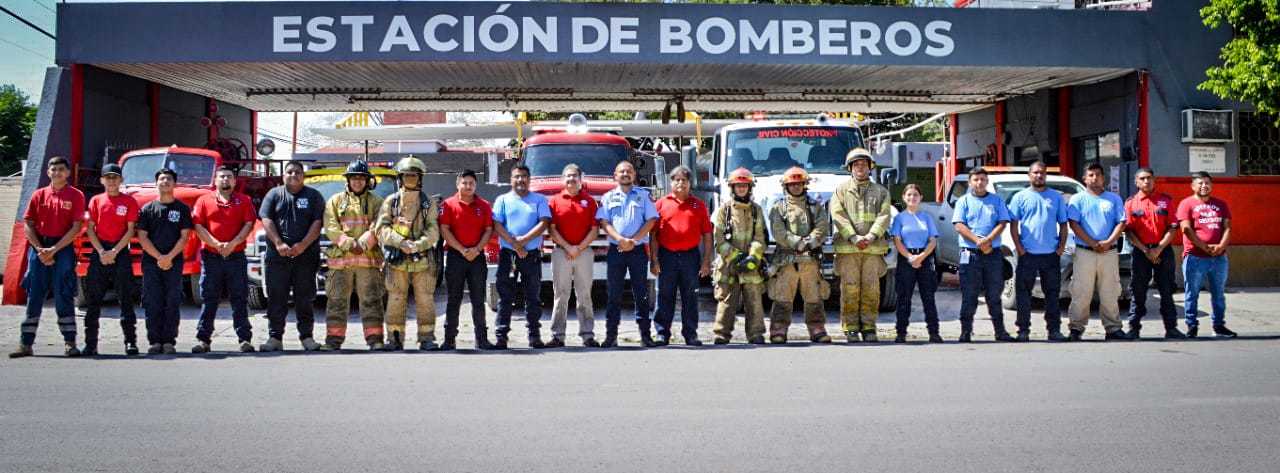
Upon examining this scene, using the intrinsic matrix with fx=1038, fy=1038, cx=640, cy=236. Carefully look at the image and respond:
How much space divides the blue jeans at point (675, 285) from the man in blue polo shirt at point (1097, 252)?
3.81 m

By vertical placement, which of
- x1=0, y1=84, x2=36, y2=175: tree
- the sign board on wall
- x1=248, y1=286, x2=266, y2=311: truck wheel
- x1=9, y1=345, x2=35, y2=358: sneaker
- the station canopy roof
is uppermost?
x1=0, y1=84, x2=36, y2=175: tree

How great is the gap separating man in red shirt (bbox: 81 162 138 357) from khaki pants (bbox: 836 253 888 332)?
6651 mm

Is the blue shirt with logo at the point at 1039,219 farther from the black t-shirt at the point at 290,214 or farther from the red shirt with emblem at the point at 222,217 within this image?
the red shirt with emblem at the point at 222,217

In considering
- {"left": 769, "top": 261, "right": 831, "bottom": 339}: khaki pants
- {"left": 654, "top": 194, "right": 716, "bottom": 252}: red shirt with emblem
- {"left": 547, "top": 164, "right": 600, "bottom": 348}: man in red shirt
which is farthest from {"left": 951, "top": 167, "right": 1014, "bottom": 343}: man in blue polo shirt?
{"left": 547, "top": 164, "right": 600, "bottom": 348}: man in red shirt

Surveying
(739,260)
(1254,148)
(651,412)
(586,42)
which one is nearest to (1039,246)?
(739,260)

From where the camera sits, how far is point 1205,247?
414 inches

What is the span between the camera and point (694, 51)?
16250mm

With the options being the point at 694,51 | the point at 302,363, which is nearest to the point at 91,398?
the point at 302,363

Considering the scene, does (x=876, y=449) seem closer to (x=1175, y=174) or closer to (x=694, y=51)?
(x=694, y=51)

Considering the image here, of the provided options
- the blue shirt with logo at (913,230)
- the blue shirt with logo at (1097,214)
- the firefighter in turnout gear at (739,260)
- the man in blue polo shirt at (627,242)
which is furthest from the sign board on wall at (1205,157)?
the man in blue polo shirt at (627,242)

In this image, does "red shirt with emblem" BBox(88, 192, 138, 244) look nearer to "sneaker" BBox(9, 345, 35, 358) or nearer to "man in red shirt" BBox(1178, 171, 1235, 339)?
"sneaker" BBox(9, 345, 35, 358)

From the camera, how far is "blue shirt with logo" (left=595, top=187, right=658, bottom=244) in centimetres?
1013

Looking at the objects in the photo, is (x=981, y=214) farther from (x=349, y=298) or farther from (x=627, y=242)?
(x=349, y=298)

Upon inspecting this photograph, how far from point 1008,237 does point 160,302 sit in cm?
956
